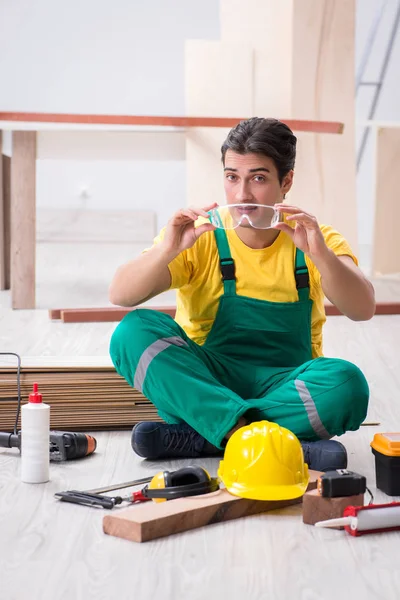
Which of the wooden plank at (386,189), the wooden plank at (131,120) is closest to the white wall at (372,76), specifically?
the wooden plank at (386,189)

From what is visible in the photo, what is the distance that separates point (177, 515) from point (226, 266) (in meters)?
0.83

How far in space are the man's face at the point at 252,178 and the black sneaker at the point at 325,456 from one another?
2.08 ft

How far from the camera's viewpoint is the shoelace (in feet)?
7.69

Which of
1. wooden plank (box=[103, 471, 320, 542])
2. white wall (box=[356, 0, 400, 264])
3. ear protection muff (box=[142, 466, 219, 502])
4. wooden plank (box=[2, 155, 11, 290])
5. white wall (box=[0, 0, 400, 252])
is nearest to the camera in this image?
wooden plank (box=[103, 471, 320, 542])

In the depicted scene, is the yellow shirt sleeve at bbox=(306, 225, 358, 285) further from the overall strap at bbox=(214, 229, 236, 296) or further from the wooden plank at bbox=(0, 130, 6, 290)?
the wooden plank at bbox=(0, 130, 6, 290)

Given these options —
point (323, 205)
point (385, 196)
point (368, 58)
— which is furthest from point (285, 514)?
point (368, 58)

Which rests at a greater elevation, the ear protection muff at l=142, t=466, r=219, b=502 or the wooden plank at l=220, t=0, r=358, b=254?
the wooden plank at l=220, t=0, r=358, b=254

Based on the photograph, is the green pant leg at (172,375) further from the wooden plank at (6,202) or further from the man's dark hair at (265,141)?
the wooden plank at (6,202)

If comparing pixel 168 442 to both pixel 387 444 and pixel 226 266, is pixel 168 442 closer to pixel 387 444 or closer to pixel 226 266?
pixel 226 266

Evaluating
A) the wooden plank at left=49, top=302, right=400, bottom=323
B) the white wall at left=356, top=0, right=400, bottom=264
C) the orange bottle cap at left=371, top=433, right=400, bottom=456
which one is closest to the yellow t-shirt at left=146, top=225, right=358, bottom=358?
the orange bottle cap at left=371, top=433, right=400, bottom=456

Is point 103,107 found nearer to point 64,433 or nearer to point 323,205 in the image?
point 323,205

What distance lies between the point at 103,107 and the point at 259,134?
6.56 meters

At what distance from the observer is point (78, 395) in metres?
2.62

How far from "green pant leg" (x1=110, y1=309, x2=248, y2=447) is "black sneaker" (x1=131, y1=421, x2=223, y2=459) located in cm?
5
